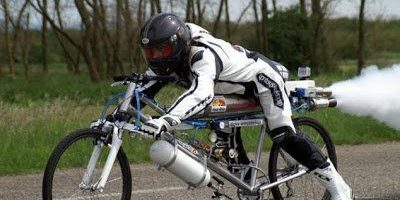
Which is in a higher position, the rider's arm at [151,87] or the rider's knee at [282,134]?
the rider's arm at [151,87]

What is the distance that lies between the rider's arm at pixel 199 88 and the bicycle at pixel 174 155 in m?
0.23

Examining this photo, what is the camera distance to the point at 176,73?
4887 millimetres

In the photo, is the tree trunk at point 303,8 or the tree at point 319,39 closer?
the tree at point 319,39

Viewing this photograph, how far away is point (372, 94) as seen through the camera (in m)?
6.04

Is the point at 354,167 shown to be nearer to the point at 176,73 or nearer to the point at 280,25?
the point at 176,73

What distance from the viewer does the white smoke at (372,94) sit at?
5.92 m

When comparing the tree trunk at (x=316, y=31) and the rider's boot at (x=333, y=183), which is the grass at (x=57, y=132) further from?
the tree trunk at (x=316, y=31)

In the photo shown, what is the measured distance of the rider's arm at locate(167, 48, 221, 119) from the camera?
437 centimetres

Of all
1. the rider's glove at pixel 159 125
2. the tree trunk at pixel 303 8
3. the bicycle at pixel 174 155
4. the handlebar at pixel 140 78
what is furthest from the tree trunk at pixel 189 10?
the rider's glove at pixel 159 125

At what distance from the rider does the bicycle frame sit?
0.51 feet

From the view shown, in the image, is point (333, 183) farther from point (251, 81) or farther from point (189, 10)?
point (189, 10)

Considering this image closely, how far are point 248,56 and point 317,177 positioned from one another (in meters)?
1.05

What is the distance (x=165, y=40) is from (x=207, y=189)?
256 cm

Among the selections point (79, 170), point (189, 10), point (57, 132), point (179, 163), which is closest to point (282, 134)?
point (179, 163)
